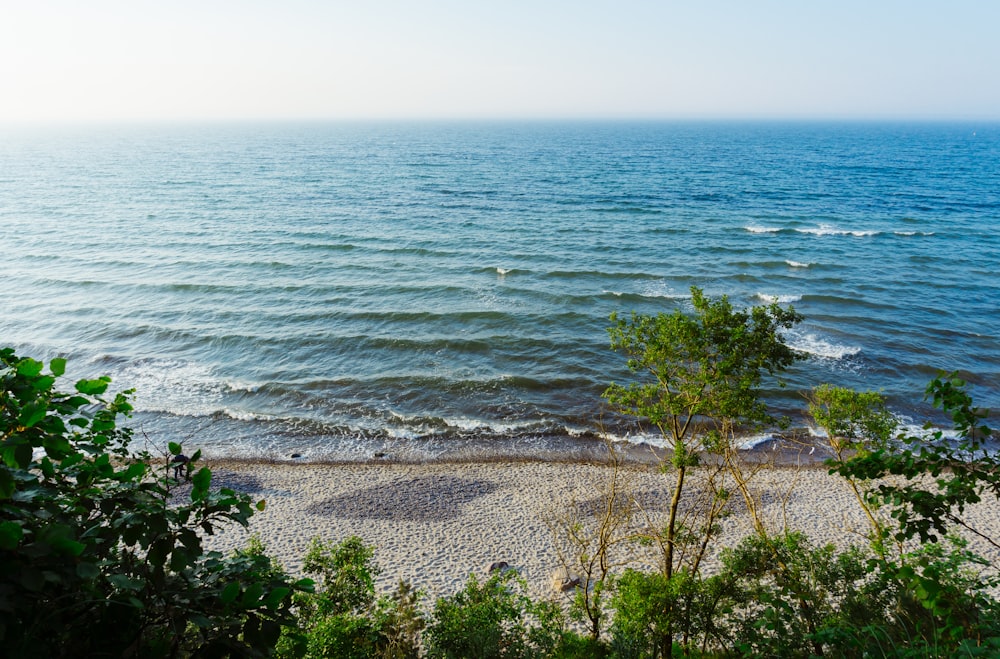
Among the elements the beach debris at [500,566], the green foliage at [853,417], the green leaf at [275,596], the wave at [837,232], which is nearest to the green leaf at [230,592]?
the green leaf at [275,596]

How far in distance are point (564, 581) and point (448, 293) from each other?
25901mm

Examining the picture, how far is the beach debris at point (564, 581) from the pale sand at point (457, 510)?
0.87 feet

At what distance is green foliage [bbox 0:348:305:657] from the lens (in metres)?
3.72

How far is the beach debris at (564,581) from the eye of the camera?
17.6 m

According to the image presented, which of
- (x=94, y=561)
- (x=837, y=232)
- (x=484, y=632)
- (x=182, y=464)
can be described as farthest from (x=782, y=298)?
(x=94, y=561)

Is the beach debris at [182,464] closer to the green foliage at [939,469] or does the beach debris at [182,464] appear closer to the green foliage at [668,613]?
the green foliage at [939,469]

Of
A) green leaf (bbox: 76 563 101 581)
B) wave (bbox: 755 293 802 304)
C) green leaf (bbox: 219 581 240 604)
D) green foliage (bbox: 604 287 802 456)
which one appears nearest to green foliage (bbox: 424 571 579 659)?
green foliage (bbox: 604 287 802 456)

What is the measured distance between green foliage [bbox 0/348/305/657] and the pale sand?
46.0 ft

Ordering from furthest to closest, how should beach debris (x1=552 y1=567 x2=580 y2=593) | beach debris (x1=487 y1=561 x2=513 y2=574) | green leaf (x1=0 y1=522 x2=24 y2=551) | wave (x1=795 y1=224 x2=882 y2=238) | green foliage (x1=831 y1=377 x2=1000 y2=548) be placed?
wave (x1=795 y1=224 x2=882 y2=238) < beach debris (x1=487 y1=561 x2=513 y2=574) < beach debris (x1=552 y1=567 x2=580 y2=593) < green foliage (x1=831 y1=377 x2=1000 y2=548) < green leaf (x1=0 y1=522 x2=24 y2=551)

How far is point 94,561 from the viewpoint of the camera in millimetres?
4145

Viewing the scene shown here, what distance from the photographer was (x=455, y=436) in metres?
27.0

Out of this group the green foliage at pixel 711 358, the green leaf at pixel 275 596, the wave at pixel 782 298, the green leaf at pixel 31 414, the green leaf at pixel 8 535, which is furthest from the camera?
the wave at pixel 782 298

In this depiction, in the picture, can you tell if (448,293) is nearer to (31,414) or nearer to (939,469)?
(939,469)

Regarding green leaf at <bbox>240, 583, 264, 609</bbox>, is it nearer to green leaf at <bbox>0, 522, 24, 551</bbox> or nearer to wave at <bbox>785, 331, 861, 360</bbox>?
green leaf at <bbox>0, 522, 24, 551</bbox>
